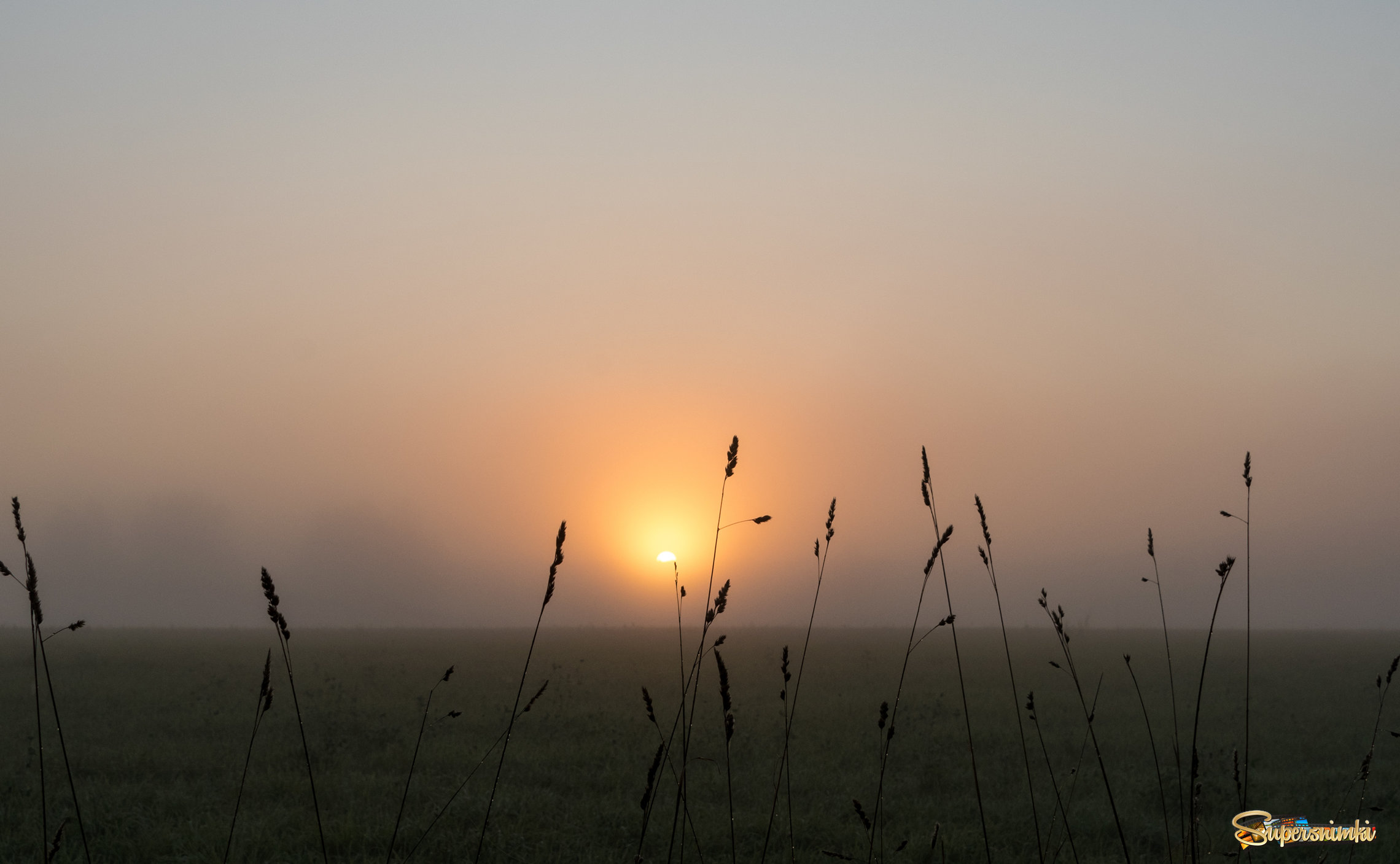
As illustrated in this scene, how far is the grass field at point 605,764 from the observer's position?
9688 mm

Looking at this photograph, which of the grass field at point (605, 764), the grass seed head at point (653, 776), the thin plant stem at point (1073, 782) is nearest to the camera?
the grass seed head at point (653, 776)

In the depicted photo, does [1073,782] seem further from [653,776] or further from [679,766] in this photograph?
[679,766]

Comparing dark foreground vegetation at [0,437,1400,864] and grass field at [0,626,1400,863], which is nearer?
dark foreground vegetation at [0,437,1400,864]

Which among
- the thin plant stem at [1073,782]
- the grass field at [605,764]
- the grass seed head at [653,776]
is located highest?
the grass seed head at [653,776]

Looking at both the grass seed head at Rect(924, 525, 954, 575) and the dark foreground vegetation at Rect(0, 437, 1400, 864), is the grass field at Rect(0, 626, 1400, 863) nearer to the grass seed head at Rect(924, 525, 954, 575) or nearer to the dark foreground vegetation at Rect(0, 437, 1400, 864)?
the dark foreground vegetation at Rect(0, 437, 1400, 864)

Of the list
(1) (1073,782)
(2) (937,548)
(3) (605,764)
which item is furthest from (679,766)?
(2) (937,548)

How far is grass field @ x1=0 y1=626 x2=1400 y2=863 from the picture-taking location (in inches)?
381

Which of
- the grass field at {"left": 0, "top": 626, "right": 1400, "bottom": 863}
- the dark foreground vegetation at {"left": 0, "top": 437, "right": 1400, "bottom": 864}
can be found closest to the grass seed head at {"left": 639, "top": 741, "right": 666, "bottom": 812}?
the dark foreground vegetation at {"left": 0, "top": 437, "right": 1400, "bottom": 864}

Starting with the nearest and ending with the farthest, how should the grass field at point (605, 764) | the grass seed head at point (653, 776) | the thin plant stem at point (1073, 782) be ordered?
the grass seed head at point (653, 776) < the thin plant stem at point (1073, 782) < the grass field at point (605, 764)

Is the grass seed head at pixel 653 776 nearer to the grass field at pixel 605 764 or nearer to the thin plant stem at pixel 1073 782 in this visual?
the thin plant stem at pixel 1073 782

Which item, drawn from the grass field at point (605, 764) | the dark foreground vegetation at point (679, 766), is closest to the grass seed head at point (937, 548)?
the dark foreground vegetation at point (679, 766)

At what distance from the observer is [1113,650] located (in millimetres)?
51594

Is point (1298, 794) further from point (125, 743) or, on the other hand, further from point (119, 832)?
point (125, 743)

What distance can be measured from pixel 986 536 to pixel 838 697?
806 inches
